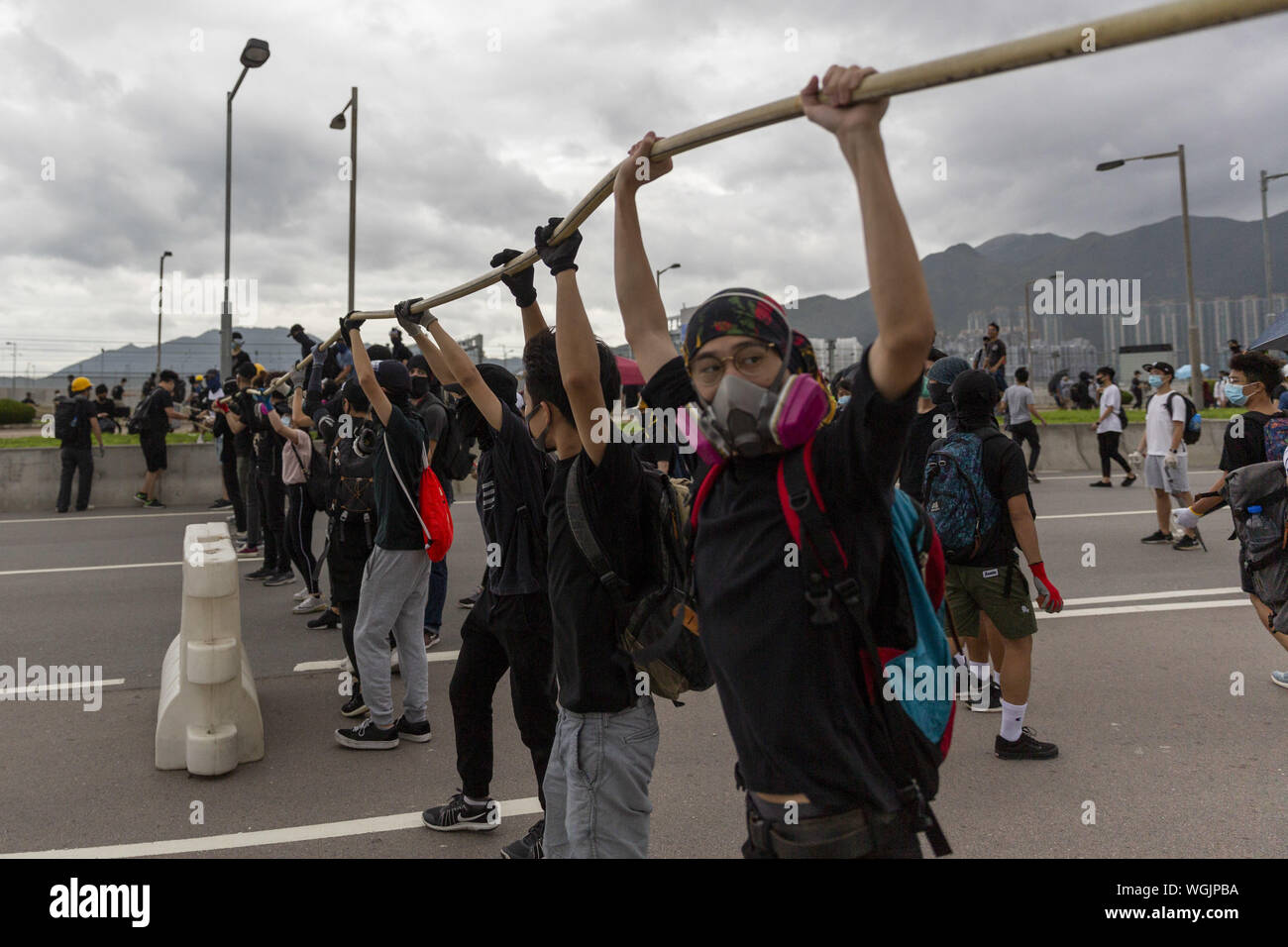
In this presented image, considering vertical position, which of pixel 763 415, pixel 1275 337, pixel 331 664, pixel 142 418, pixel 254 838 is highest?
pixel 142 418

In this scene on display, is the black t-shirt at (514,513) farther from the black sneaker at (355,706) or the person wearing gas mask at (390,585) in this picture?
the black sneaker at (355,706)

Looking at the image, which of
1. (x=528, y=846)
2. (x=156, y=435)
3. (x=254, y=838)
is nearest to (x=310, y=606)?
(x=254, y=838)

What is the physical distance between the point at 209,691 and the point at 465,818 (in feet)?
5.00

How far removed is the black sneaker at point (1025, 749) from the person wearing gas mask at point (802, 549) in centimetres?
305

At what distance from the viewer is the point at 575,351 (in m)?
2.47

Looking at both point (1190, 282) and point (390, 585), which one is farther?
point (1190, 282)

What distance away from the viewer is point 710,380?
1876 millimetres

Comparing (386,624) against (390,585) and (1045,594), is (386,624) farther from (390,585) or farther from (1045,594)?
(1045,594)

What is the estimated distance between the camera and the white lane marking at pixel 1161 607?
23.1 feet
